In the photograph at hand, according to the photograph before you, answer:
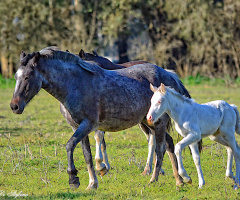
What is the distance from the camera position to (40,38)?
28.6 meters

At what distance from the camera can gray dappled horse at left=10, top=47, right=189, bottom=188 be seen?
6031 millimetres

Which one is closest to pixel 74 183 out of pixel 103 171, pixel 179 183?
pixel 103 171

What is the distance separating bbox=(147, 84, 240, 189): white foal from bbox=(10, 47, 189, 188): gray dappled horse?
0.66m

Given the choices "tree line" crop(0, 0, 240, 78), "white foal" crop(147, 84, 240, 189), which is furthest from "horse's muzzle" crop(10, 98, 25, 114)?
"tree line" crop(0, 0, 240, 78)

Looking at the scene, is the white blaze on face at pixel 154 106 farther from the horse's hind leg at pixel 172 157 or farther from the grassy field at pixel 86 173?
the horse's hind leg at pixel 172 157

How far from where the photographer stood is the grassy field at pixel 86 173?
241 inches

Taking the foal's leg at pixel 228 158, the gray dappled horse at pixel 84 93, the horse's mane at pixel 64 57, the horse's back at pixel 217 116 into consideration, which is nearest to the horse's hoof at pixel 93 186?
the gray dappled horse at pixel 84 93

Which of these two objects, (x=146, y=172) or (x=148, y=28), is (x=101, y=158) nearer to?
(x=146, y=172)

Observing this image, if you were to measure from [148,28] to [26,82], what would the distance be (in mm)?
24272

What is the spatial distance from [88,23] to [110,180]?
73.2 ft

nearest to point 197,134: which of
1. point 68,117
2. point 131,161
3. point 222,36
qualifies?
point 68,117

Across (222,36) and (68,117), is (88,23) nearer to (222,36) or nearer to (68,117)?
(222,36)

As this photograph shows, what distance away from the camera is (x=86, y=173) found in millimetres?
7648

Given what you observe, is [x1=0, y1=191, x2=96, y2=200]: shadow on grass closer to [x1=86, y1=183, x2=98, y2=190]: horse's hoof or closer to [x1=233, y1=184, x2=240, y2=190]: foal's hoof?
[x1=86, y1=183, x2=98, y2=190]: horse's hoof
